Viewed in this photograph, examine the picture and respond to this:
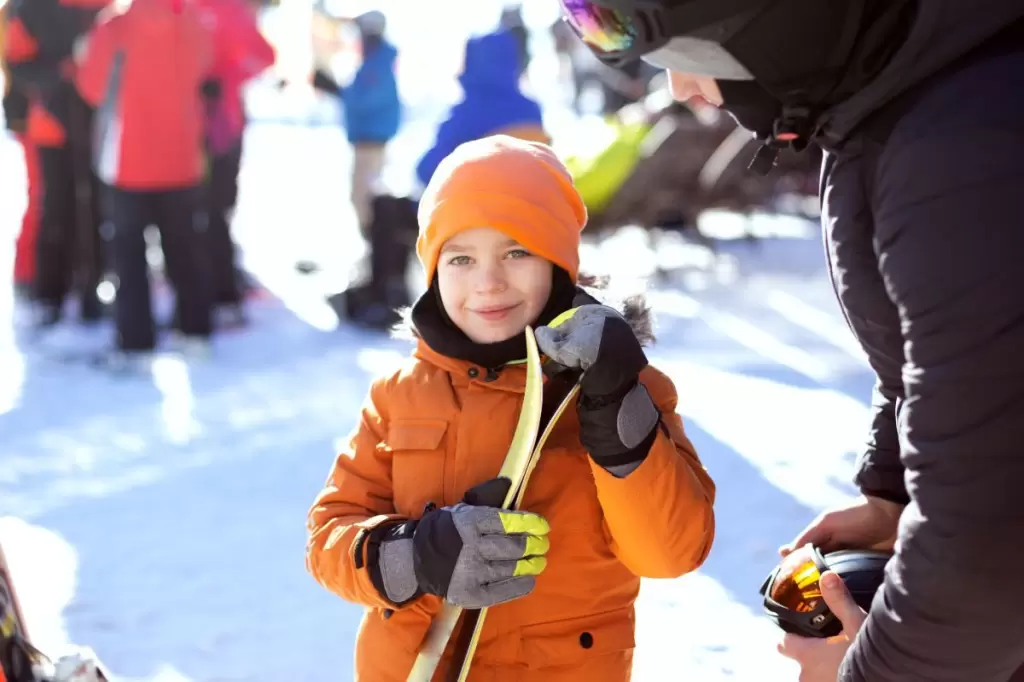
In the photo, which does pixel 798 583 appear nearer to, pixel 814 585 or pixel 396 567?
pixel 814 585

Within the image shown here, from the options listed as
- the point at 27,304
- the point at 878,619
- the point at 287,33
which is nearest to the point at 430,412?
the point at 878,619

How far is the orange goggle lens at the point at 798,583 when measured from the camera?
160cm

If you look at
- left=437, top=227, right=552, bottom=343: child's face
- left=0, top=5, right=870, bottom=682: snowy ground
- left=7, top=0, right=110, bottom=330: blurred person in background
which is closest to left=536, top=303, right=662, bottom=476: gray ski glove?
left=437, top=227, right=552, bottom=343: child's face

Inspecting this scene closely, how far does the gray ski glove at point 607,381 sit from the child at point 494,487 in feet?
0.05

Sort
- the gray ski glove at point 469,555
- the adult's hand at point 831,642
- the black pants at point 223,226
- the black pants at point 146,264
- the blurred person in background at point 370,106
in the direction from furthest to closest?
the blurred person in background at point 370,106 < the black pants at point 223,226 < the black pants at point 146,264 < the gray ski glove at point 469,555 < the adult's hand at point 831,642

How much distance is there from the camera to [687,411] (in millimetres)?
5223

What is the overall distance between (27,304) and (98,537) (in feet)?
14.2

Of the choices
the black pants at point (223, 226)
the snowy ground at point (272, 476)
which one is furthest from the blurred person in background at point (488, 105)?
the black pants at point (223, 226)

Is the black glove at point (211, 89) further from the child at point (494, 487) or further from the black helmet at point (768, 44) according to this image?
the black helmet at point (768, 44)

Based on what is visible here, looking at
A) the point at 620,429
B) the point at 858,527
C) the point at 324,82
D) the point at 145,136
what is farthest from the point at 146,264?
the point at 858,527

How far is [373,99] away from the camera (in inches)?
334

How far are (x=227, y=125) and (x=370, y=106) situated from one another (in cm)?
139

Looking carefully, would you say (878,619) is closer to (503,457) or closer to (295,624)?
(503,457)

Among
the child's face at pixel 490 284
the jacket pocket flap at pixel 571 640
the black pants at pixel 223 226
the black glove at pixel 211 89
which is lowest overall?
the black pants at pixel 223 226
